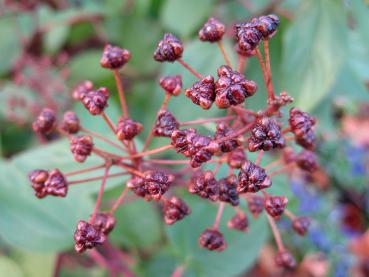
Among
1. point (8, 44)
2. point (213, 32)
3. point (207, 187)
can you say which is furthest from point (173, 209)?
point (8, 44)

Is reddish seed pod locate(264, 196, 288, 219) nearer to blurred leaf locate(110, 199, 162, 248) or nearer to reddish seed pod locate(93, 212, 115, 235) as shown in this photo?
reddish seed pod locate(93, 212, 115, 235)

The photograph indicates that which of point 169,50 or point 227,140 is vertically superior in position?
point 169,50

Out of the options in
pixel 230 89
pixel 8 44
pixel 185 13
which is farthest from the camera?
A: pixel 8 44

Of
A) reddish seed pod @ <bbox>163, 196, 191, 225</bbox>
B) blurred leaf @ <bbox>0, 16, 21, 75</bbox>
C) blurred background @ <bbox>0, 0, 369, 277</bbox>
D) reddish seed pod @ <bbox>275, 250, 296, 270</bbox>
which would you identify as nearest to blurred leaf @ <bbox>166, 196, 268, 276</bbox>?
blurred background @ <bbox>0, 0, 369, 277</bbox>

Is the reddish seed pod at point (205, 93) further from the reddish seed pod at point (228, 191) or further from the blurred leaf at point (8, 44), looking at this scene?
the blurred leaf at point (8, 44)

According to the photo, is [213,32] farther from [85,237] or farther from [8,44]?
[8,44]

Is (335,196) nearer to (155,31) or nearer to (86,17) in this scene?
(155,31)
